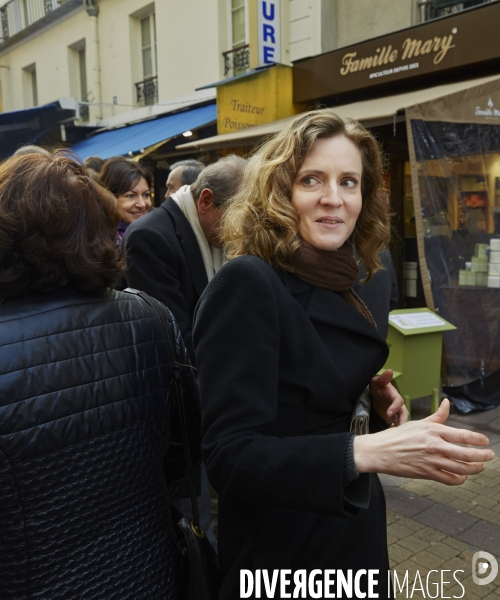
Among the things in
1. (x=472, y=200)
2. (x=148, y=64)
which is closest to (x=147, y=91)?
(x=148, y=64)

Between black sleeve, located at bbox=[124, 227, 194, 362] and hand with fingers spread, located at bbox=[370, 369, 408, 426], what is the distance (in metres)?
1.31

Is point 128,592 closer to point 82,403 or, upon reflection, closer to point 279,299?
point 82,403

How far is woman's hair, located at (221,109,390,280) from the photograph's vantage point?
1.45 metres

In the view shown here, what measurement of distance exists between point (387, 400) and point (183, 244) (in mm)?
1570

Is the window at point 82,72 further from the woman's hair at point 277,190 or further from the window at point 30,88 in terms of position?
the woman's hair at point 277,190

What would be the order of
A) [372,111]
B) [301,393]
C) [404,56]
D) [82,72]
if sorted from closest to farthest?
[301,393] → [372,111] → [404,56] → [82,72]

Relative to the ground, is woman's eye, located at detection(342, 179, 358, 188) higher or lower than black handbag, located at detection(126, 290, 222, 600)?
higher

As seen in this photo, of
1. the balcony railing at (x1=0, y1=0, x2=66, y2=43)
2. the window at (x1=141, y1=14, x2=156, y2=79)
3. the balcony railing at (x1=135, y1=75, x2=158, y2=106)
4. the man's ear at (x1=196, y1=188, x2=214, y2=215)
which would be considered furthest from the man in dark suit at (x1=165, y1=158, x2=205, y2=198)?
the balcony railing at (x1=0, y1=0, x2=66, y2=43)

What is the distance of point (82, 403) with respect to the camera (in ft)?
4.48

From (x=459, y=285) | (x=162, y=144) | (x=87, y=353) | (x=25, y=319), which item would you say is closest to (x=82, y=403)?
(x=87, y=353)

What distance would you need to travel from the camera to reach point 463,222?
5.65m

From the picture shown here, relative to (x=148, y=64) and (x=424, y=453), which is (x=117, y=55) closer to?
(x=148, y=64)

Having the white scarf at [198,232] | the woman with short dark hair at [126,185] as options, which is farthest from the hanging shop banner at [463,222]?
the white scarf at [198,232]

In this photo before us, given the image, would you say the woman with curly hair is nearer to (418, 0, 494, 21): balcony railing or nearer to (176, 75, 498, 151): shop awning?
(176, 75, 498, 151): shop awning
